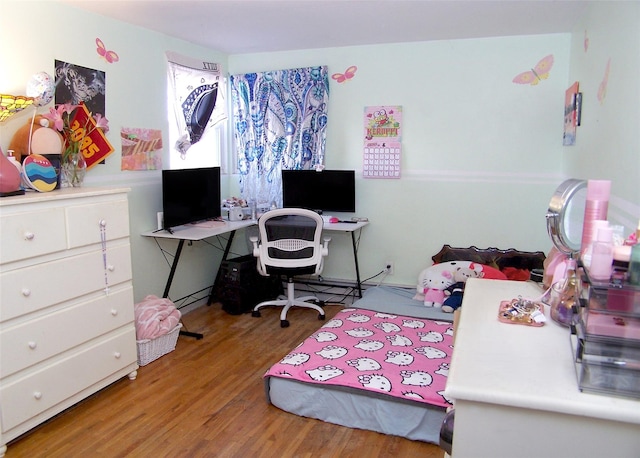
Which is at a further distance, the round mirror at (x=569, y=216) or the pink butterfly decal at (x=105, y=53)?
the pink butterfly decal at (x=105, y=53)

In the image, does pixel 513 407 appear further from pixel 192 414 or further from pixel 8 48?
pixel 8 48

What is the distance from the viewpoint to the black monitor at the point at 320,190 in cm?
441

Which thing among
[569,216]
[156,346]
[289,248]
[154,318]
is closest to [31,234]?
[154,318]

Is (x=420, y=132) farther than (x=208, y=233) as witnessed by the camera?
Yes

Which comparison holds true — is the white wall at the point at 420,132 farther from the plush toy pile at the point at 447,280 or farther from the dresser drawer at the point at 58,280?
the dresser drawer at the point at 58,280

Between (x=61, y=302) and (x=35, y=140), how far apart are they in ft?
3.03

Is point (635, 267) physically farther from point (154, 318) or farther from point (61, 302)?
point (154, 318)

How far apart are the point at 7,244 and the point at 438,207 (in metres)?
3.23

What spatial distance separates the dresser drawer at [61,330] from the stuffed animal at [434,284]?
2252 millimetres

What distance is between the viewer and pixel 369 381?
257 cm

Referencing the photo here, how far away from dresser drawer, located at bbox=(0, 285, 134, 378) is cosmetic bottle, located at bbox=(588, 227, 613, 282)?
2403 millimetres

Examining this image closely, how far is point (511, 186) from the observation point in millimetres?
4102

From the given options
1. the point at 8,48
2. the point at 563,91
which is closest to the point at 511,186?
the point at 563,91

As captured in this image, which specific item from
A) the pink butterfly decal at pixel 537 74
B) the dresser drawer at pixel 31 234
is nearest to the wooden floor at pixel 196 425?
the dresser drawer at pixel 31 234
